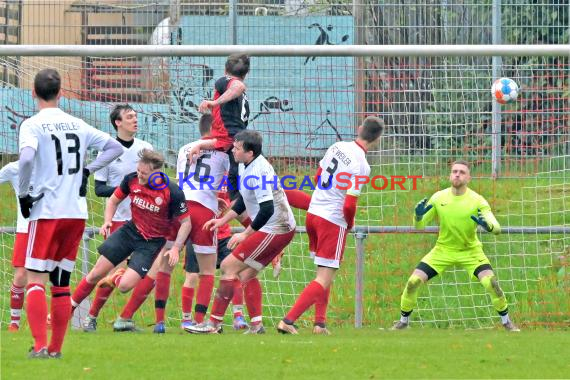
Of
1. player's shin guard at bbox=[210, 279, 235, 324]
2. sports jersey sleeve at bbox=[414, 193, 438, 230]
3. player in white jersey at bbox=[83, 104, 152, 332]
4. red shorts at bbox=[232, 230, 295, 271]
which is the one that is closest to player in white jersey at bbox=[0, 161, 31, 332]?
player in white jersey at bbox=[83, 104, 152, 332]

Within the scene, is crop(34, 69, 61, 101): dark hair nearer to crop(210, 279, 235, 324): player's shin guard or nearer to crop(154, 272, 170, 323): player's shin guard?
crop(210, 279, 235, 324): player's shin guard

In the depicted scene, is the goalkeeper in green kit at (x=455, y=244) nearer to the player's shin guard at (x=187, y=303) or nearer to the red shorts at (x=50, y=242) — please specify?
the player's shin guard at (x=187, y=303)

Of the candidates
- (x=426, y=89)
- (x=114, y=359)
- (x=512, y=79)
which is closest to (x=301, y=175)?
(x=426, y=89)

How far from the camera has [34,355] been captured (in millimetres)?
8555

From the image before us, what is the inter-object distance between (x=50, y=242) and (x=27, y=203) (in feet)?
1.01

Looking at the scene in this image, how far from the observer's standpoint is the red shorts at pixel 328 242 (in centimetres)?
1101

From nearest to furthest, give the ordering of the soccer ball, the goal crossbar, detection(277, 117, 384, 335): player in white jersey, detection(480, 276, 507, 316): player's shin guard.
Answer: detection(277, 117, 384, 335): player in white jersey < detection(480, 276, 507, 316): player's shin guard < the goal crossbar < the soccer ball

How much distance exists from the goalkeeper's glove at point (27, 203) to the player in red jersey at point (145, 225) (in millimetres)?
2442

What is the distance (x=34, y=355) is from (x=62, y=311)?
0.36 meters

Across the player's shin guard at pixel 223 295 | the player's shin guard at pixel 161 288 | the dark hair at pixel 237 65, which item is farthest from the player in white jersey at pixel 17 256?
the dark hair at pixel 237 65

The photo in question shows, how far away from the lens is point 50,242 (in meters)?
8.48

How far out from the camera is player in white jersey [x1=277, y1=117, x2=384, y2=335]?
10931mm

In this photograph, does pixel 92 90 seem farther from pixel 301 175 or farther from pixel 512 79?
pixel 512 79

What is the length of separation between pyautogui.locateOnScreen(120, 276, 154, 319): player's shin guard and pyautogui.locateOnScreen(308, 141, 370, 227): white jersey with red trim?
1616 millimetres
